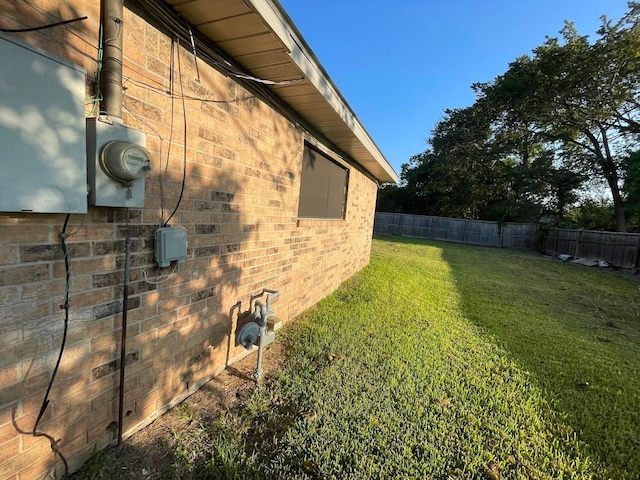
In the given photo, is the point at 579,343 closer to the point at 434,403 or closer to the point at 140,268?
the point at 434,403

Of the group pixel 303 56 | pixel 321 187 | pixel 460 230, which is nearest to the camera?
pixel 303 56

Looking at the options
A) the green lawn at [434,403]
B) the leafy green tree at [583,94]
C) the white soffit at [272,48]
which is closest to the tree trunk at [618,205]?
the leafy green tree at [583,94]

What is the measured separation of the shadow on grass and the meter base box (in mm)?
3626

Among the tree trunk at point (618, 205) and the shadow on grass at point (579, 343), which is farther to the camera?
the tree trunk at point (618, 205)

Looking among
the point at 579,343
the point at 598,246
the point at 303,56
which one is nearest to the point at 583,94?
the point at 598,246

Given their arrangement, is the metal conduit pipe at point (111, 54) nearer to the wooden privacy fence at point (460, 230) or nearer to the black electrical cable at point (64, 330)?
the black electrical cable at point (64, 330)

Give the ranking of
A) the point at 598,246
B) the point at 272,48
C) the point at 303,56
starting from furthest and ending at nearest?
the point at 598,246, the point at 303,56, the point at 272,48

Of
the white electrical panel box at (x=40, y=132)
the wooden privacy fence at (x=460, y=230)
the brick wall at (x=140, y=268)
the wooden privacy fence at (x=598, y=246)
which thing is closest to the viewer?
the white electrical panel box at (x=40, y=132)

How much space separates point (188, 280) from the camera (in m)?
2.25

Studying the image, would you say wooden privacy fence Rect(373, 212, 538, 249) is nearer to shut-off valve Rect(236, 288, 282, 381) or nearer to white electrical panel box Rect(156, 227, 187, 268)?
shut-off valve Rect(236, 288, 282, 381)

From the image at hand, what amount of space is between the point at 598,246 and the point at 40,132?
18.2 meters

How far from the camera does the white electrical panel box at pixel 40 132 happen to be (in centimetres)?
113

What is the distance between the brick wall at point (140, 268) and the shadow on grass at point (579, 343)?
3.22 metres

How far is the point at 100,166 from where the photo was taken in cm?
147
